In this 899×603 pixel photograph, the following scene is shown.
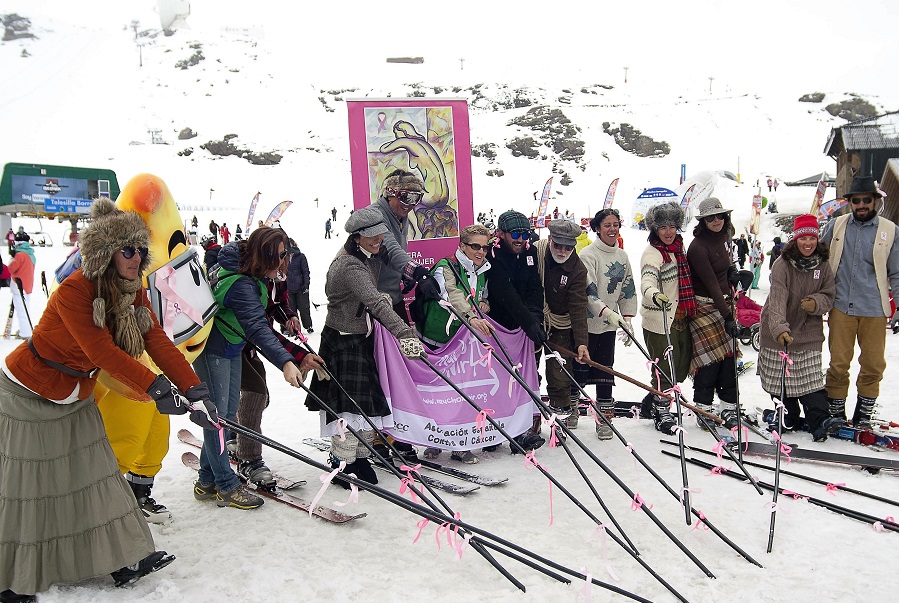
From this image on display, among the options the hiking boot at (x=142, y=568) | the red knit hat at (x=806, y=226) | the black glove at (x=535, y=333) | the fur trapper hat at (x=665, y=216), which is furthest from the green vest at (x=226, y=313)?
the red knit hat at (x=806, y=226)

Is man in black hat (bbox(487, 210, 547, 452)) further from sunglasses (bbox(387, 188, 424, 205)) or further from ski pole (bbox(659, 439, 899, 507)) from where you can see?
ski pole (bbox(659, 439, 899, 507))

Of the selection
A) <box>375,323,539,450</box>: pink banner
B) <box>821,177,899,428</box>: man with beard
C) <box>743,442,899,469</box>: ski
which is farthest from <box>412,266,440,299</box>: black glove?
<box>821,177,899,428</box>: man with beard

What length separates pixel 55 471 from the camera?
2.92m

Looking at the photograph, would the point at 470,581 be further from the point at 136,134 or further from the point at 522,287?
the point at 136,134

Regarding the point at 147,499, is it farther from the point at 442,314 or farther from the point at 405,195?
the point at 405,195

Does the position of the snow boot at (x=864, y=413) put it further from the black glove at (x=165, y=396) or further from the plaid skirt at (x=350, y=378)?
the black glove at (x=165, y=396)

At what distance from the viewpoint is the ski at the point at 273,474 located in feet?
14.8

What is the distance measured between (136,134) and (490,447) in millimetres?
68287

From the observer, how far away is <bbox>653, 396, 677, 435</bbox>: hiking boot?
5.66 meters

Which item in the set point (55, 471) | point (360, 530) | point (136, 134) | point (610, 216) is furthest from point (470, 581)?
point (136, 134)

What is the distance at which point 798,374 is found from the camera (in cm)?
543

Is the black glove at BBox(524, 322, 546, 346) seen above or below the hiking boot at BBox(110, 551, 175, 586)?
above

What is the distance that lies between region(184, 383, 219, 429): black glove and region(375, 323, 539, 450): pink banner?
1.71 meters

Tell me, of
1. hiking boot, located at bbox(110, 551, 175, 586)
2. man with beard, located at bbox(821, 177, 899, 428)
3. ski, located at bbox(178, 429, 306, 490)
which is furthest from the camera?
man with beard, located at bbox(821, 177, 899, 428)
